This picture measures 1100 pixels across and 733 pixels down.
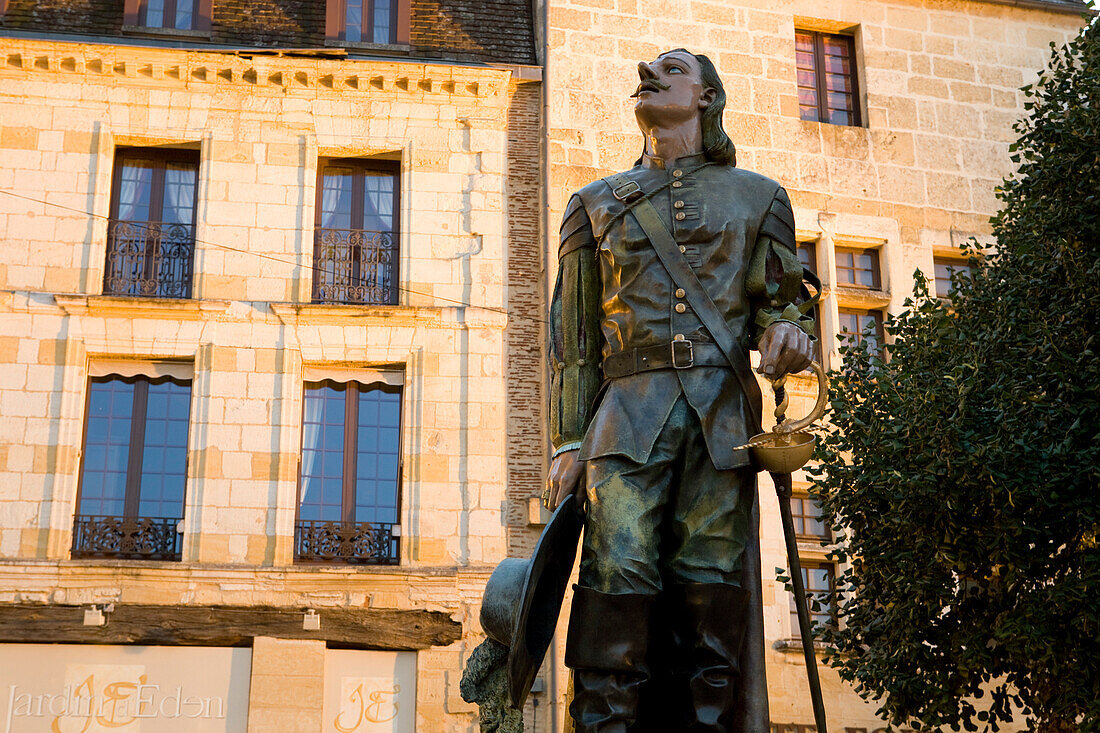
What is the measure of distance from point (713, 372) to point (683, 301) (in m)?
0.28

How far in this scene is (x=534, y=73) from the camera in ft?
62.4

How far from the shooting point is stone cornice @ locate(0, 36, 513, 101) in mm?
18078

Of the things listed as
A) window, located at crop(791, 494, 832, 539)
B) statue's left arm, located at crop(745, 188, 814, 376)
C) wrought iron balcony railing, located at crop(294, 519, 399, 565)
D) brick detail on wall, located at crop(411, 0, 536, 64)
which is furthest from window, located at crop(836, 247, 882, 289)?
statue's left arm, located at crop(745, 188, 814, 376)

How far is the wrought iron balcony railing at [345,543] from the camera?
16.8 meters

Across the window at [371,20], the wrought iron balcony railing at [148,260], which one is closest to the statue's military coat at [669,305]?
the wrought iron balcony railing at [148,260]

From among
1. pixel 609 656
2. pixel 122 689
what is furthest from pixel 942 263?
pixel 609 656

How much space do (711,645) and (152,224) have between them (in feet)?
48.7

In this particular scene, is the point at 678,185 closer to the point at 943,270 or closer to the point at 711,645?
the point at 711,645

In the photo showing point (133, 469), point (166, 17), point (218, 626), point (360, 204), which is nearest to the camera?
point (218, 626)

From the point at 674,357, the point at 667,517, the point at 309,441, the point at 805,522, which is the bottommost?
the point at 667,517

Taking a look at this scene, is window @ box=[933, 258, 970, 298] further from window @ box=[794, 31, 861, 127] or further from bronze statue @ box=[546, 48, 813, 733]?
bronze statue @ box=[546, 48, 813, 733]

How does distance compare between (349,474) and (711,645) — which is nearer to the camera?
(711,645)

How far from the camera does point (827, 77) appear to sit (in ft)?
69.3

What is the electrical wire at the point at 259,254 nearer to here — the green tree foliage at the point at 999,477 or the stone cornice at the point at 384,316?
the stone cornice at the point at 384,316
